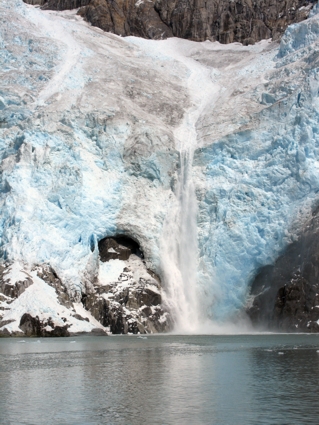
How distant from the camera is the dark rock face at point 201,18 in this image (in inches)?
2790

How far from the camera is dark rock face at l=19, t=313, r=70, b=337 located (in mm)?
32219

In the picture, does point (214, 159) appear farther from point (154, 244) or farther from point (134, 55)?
point (134, 55)

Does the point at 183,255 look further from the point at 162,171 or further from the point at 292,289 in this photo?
the point at 292,289

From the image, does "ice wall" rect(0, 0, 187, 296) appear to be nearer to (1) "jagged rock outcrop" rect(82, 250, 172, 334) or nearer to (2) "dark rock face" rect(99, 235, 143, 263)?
(2) "dark rock face" rect(99, 235, 143, 263)

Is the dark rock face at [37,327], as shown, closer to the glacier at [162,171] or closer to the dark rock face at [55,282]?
the glacier at [162,171]

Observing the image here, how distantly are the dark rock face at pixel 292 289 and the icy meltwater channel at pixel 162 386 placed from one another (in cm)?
1140

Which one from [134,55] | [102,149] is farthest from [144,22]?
[102,149]

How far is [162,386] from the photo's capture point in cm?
1487

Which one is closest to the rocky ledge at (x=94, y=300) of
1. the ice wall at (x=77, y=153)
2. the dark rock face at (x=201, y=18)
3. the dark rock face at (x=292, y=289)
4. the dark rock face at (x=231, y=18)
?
the ice wall at (x=77, y=153)

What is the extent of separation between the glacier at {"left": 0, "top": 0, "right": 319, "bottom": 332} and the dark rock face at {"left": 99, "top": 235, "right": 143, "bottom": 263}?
2.65 feet

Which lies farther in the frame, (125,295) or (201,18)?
(201,18)

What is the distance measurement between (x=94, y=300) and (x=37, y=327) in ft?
16.6

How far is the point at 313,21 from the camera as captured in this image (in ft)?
172

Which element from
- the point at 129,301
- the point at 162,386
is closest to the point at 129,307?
the point at 129,301
